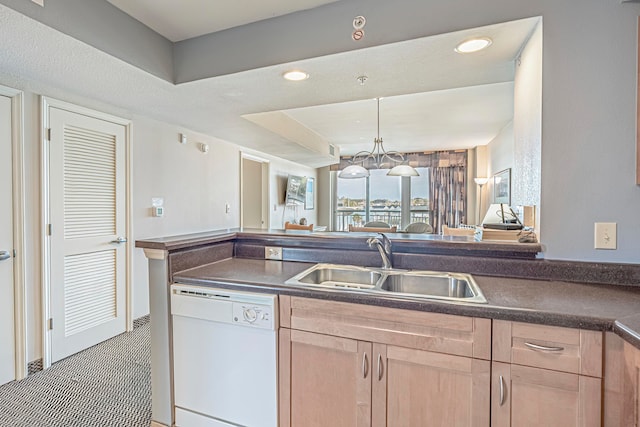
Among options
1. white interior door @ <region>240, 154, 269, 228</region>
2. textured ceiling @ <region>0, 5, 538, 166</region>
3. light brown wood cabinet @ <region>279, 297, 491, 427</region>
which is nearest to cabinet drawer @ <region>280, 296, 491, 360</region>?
light brown wood cabinet @ <region>279, 297, 491, 427</region>

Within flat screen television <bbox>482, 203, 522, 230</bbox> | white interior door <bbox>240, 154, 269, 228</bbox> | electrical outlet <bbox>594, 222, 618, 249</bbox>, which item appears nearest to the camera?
electrical outlet <bbox>594, 222, 618, 249</bbox>

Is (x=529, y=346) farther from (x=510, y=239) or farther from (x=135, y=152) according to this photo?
(x=135, y=152)

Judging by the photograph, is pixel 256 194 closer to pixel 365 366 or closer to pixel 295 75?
pixel 295 75

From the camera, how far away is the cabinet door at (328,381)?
1.31 m

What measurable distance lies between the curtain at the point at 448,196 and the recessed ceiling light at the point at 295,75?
575 cm

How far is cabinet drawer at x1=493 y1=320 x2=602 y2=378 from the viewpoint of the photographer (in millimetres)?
1027

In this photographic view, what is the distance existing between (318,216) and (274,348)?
274 inches

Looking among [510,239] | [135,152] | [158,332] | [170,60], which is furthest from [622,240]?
[135,152]

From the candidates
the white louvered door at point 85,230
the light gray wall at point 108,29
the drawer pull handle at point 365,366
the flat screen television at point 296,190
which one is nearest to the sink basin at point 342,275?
the drawer pull handle at point 365,366

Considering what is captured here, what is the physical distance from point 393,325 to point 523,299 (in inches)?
20.7

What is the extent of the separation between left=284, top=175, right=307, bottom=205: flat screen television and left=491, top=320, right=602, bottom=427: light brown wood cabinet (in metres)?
5.39

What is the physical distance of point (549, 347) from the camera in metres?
1.07

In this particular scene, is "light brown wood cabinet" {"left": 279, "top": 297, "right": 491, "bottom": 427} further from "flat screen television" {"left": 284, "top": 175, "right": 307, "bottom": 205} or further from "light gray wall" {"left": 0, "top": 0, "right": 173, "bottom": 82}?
"flat screen television" {"left": 284, "top": 175, "right": 307, "bottom": 205}

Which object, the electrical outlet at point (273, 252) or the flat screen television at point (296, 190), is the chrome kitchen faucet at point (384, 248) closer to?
the electrical outlet at point (273, 252)
